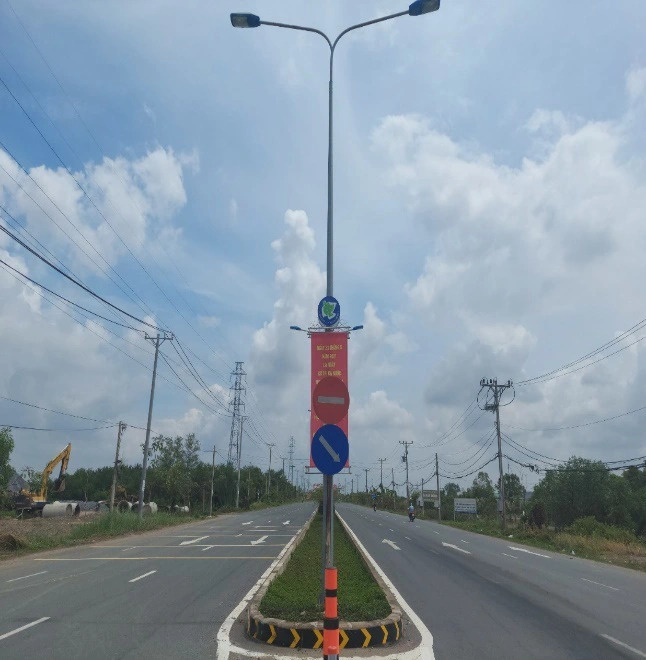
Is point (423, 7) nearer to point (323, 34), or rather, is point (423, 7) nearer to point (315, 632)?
point (323, 34)

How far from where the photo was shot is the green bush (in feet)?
115

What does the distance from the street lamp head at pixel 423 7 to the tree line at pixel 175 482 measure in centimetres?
4040

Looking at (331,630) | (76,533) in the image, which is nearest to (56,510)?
(76,533)

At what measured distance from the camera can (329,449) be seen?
25.1 feet

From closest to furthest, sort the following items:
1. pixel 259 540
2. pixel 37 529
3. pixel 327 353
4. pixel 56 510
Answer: pixel 327 353 → pixel 259 540 → pixel 37 529 → pixel 56 510

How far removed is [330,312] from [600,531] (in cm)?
3441

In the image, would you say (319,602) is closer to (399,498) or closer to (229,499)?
(229,499)

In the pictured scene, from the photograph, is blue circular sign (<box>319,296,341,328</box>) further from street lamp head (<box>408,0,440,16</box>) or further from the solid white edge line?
the solid white edge line

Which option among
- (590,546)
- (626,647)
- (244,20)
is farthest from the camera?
(590,546)

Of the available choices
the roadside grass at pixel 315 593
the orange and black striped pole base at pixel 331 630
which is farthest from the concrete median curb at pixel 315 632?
the orange and black striped pole base at pixel 331 630

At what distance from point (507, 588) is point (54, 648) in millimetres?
10242

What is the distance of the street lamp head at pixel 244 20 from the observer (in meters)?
11.4

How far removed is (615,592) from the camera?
1439 cm

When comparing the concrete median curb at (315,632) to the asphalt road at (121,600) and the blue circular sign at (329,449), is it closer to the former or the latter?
the asphalt road at (121,600)
